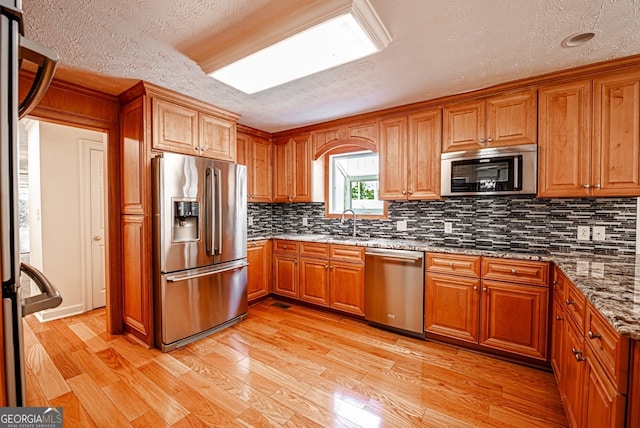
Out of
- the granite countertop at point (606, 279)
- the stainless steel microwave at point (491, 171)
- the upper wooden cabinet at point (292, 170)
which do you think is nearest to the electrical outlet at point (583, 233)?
the granite countertop at point (606, 279)

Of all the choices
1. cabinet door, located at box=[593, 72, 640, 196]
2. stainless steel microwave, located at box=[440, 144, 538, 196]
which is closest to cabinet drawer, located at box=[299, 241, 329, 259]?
stainless steel microwave, located at box=[440, 144, 538, 196]

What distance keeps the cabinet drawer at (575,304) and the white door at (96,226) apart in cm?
466

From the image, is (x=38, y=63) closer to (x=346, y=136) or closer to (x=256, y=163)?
(x=346, y=136)

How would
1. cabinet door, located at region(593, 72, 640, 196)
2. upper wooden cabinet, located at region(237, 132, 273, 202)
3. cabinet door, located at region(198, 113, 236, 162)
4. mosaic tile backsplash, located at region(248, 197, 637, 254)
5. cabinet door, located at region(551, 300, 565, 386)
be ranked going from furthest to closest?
upper wooden cabinet, located at region(237, 132, 273, 202) → cabinet door, located at region(198, 113, 236, 162) → mosaic tile backsplash, located at region(248, 197, 637, 254) → cabinet door, located at region(593, 72, 640, 196) → cabinet door, located at region(551, 300, 565, 386)

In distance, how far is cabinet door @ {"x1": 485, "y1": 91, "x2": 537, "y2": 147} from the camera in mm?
2447

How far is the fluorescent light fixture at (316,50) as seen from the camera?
1.57m

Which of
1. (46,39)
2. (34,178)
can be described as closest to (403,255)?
(46,39)

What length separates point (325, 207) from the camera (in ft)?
13.4

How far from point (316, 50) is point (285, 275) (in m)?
2.77

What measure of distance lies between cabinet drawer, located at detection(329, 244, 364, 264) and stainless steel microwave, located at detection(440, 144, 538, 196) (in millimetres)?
1082

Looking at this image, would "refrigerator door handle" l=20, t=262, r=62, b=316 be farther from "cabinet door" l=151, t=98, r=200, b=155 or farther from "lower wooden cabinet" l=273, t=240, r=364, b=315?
"lower wooden cabinet" l=273, t=240, r=364, b=315

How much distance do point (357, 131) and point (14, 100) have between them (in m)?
3.08

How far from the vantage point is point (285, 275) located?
151 inches

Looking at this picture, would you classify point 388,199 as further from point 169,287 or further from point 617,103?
point 169,287
